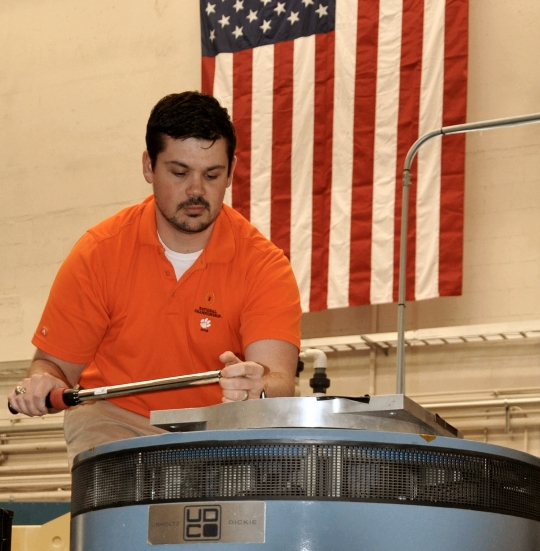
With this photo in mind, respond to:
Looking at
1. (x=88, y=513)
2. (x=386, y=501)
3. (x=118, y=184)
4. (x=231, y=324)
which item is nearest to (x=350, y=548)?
(x=386, y=501)

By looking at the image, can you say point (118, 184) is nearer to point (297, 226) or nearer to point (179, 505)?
point (297, 226)

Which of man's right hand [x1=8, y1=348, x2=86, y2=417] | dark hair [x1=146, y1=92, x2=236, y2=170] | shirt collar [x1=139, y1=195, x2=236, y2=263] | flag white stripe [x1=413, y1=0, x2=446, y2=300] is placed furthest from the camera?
flag white stripe [x1=413, y1=0, x2=446, y2=300]

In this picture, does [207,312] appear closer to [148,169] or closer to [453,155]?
[148,169]

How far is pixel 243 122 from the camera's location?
625 cm

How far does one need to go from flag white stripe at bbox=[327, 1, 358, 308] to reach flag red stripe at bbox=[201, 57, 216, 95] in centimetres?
84

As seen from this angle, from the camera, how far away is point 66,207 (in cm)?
696

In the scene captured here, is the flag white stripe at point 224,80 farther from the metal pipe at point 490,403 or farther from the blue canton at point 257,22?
the metal pipe at point 490,403

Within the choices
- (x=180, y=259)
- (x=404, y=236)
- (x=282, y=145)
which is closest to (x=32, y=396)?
(x=180, y=259)

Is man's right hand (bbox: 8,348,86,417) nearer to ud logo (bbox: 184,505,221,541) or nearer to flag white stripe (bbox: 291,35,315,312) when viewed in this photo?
ud logo (bbox: 184,505,221,541)

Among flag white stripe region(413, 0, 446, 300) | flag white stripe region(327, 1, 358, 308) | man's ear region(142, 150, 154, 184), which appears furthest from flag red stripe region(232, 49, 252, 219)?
man's ear region(142, 150, 154, 184)

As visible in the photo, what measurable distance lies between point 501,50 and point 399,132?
77cm

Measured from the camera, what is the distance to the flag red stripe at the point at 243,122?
20.1ft

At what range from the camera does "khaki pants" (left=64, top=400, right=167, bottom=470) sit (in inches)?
104

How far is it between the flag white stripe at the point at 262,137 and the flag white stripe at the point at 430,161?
946mm
